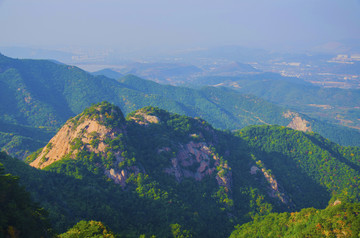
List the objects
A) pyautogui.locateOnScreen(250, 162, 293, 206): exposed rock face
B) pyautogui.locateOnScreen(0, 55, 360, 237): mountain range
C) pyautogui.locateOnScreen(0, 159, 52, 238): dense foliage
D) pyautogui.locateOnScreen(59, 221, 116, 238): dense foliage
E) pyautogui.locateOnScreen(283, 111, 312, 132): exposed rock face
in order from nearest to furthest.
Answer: pyautogui.locateOnScreen(0, 159, 52, 238): dense foliage, pyautogui.locateOnScreen(59, 221, 116, 238): dense foliage, pyautogui.locateOnScreen(0, 55, 360, 237): mountain range, pyautogui.locateOnScreen(250, 162, 293, 206): exposed rock face, pyautogui.locateOnScreen(283, 111, 312, 132): exposed rock face

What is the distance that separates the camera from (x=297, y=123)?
589ft

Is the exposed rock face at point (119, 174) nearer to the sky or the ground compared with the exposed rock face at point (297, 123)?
nearer to the sky

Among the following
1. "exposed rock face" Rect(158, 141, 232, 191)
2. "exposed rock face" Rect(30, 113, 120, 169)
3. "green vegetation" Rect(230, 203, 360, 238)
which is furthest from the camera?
"exposed rock face" Rect(158, 141, 232, 191)

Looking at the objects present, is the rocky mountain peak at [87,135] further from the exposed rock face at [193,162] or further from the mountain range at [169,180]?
the exposed rock face at [193,162]

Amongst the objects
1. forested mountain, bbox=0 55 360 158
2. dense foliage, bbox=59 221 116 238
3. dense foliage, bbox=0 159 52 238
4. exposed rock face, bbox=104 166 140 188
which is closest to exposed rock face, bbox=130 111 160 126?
exposed rock face, bbox=104 166 140 188

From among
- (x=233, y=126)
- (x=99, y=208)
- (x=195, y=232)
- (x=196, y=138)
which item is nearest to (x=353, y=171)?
(x=196, y=138)

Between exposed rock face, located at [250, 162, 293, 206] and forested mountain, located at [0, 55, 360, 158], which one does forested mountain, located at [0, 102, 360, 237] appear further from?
forested mountain, located at [0, 55, 360, 158]

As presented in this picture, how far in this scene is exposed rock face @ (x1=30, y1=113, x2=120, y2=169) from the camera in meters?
56.4

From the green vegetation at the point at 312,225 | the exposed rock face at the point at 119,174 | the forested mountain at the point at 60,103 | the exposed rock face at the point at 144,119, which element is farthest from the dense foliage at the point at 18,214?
the forested mountain at the point at 60,103

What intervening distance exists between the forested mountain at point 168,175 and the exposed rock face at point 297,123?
282ft

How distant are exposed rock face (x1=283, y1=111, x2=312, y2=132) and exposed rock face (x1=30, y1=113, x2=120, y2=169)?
153m

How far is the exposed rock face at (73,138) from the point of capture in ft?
185

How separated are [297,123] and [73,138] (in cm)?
16231

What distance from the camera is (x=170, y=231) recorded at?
145ft
